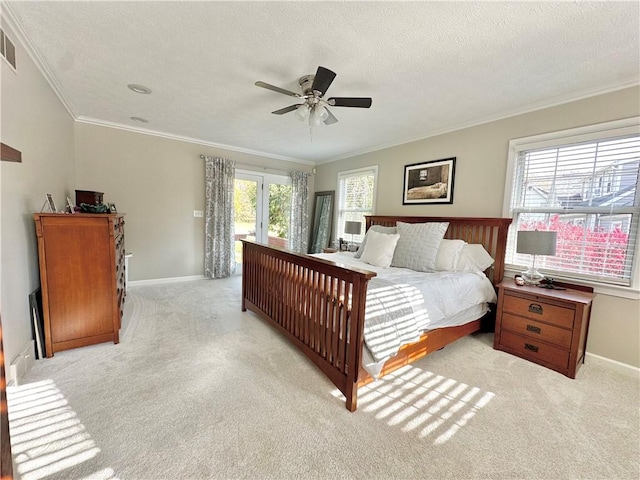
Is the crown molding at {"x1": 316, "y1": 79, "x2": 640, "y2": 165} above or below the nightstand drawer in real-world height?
above

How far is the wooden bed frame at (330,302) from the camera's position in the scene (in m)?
1.75

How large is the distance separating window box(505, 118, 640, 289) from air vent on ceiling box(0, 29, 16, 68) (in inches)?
167

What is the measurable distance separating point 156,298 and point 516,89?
473 centimetres

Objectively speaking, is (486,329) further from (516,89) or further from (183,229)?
(183,229)

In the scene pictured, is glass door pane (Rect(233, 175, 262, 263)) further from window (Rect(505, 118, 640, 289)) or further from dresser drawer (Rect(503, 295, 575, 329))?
dresser drawer (Rect(503, 295, 575, 329))

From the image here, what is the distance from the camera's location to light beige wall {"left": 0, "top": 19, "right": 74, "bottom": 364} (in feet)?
5.85

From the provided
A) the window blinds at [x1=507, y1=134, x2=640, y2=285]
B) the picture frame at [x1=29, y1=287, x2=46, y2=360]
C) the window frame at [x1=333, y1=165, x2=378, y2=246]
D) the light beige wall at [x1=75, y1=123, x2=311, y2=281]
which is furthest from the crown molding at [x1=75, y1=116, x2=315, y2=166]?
the window blinds at [x1=507, y1=134, x2=640, y2=285]

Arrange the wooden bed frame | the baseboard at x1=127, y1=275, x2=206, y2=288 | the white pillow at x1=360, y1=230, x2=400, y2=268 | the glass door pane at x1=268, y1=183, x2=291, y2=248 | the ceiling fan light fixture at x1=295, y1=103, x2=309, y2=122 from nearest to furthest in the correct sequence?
the wooden bed frame → the ceiling fan light fixture at x1=295, y1=103, x2=309, y2=122 → the white pillow at x1=360, y1=230, x2=400, y2=268 → the baseboard at x1=127, y1=275, x2=206, y2=288 → the glass door pane at x1=268, y1=183, x2=291, y2=248

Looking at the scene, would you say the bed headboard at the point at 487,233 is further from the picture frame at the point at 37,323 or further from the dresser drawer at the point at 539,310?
the picture frame at the point at 37,323

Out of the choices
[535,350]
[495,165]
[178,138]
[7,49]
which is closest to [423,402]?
[535,350]

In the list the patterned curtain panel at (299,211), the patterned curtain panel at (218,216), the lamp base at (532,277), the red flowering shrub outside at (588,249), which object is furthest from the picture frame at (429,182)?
the patterned curtain panel at (218,216)

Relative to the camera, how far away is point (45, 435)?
1.48 meters

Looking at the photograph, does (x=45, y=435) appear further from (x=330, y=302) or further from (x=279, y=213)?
(x=279, y=213)

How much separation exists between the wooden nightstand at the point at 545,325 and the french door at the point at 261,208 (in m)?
4.02
